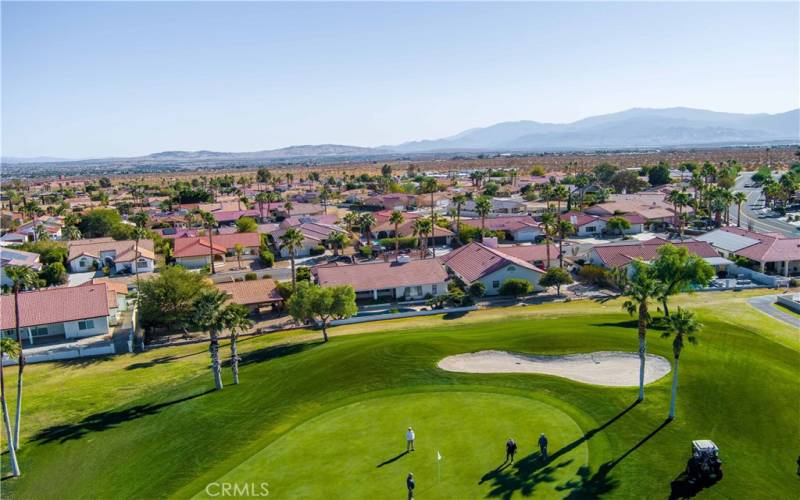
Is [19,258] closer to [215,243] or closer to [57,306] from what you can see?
[215,243]

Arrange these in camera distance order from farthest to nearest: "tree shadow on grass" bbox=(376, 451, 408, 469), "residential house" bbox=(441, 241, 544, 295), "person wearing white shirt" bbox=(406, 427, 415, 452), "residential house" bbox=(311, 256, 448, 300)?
"residential house" bbox=(441, 241, 544, 295) → "residential house" bbox=(311, 256, 448, 300) → "person wearing white shirt" bbox=(406, 427, 415, 452) → "tree shadow on grass" bbox=(376, 451, 408, 469)

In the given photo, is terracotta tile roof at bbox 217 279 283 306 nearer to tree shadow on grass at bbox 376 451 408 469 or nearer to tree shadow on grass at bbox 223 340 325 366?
tree shadow on grass at bbox 223 340 325 366

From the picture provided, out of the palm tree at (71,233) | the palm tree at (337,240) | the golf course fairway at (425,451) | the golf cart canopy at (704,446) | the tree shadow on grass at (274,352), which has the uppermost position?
the palm tree at (71,233)

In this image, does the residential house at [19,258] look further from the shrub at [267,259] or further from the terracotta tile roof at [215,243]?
the shrub at [267,259]

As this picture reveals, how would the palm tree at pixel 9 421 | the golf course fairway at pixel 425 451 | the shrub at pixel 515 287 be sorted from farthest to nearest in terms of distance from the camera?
the shrub at pixel 515 287
the palm tree at pixel 9 421
the golf course fairway at pixel 425 451

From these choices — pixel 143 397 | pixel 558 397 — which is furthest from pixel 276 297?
pixel 558 397

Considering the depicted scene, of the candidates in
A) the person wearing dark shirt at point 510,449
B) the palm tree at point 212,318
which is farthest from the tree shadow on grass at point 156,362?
the person wearing dark shirt at point 510,449

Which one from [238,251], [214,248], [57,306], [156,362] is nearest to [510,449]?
[156,362]

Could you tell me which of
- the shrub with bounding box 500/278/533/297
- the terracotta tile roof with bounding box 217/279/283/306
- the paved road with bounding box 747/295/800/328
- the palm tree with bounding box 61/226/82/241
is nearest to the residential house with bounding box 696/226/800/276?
the paved road with bounding box 747/295/800/328
